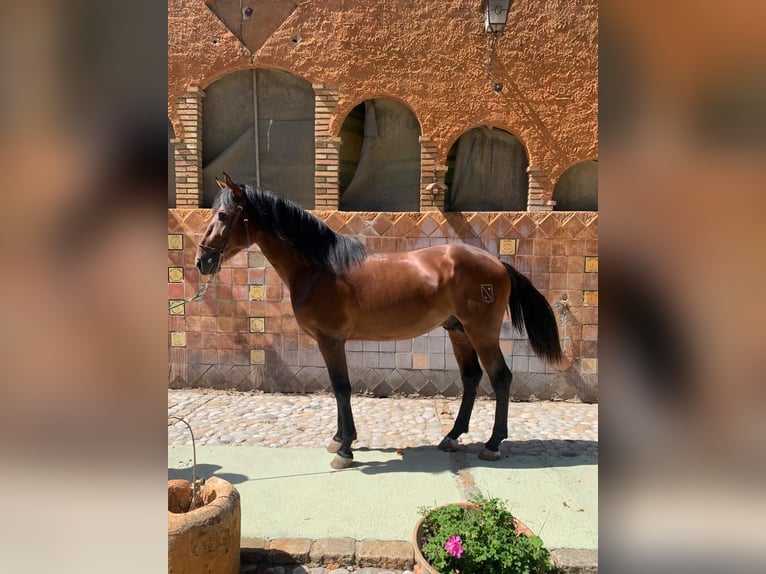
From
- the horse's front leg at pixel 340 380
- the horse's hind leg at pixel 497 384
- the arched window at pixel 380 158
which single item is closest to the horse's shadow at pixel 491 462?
the horse's hind leg at pixel 497 384

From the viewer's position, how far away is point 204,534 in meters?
1.86

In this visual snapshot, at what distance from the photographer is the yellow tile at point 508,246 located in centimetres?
495

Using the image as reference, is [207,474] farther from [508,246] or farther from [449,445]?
[508,246]

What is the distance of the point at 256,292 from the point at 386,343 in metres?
1.59

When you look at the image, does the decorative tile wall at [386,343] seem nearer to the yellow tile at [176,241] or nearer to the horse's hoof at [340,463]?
the yellow tile at [176,241]

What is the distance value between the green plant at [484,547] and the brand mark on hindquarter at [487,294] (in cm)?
164

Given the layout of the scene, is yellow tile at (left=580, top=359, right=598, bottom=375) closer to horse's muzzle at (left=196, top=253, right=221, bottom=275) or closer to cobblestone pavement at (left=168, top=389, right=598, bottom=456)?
cobblestone pavement at (left=168, top=389, right=598, bottom=456)

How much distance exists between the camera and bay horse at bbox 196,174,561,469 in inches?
128

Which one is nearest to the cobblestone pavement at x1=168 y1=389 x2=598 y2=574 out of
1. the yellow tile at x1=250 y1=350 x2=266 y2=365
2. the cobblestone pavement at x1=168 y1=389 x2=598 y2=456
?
the cobblestone pavement at x1=168 y1=389 x2=598 y2=456

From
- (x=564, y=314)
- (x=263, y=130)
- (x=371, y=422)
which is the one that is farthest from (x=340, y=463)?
(x=263, y=130)
